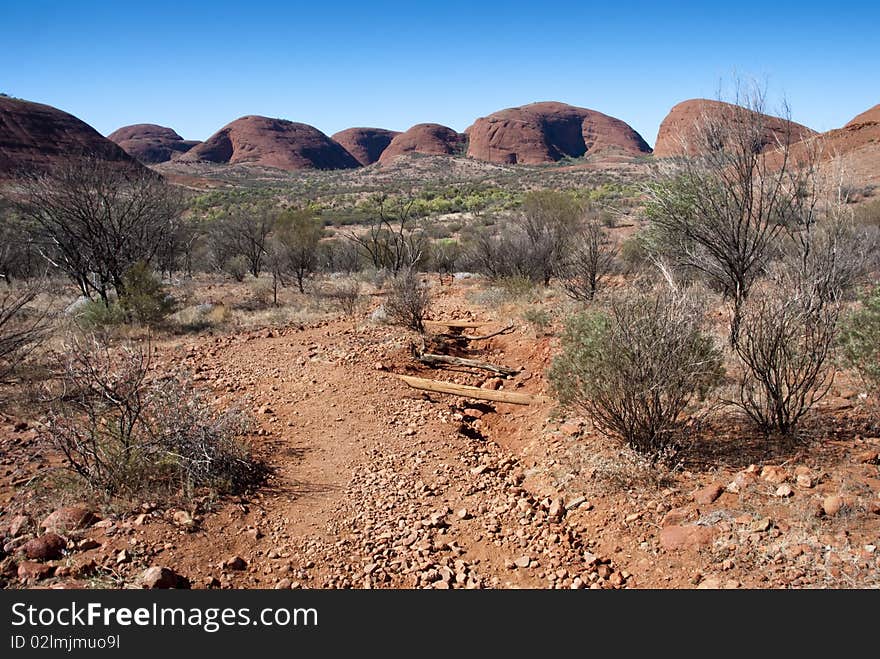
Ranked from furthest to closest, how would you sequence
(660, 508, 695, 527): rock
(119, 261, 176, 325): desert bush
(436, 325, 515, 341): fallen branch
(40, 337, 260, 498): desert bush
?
1. (119, 261, 176, 325): desert bush
2. (436, 325, 515, 341): fallen branch
3. (40, 337, 260, 498): desert bush
4. (660, 508, 695, 527): rock

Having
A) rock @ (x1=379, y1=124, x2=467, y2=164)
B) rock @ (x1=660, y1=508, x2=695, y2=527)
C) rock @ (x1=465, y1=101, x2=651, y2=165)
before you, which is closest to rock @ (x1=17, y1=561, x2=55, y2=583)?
rock @ (x1=660, y1=508, x2=695, y2=527)

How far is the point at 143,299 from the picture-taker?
10773 millimetres

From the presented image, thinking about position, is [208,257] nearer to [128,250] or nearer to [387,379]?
[128,250]

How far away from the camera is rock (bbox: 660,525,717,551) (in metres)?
3.35

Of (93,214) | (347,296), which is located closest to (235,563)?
(347,296)

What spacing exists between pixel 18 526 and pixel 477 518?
3.11m

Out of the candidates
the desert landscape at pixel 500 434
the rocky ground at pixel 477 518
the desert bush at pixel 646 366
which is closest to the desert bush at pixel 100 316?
the desert landscape at pixel 500 434

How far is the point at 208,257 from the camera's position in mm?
22781

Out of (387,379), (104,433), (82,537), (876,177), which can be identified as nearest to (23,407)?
(104,433)

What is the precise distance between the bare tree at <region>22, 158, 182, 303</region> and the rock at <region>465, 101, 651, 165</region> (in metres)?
77.0

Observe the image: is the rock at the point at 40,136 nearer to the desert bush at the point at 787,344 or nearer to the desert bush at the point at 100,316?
the desert bush at the point at 100,316

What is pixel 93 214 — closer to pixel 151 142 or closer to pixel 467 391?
pixel 467 391

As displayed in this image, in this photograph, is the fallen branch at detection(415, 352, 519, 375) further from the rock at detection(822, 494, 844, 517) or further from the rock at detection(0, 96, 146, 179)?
the rock at detection(0, 96, 146, 179)

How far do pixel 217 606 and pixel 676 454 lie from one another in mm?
3515
